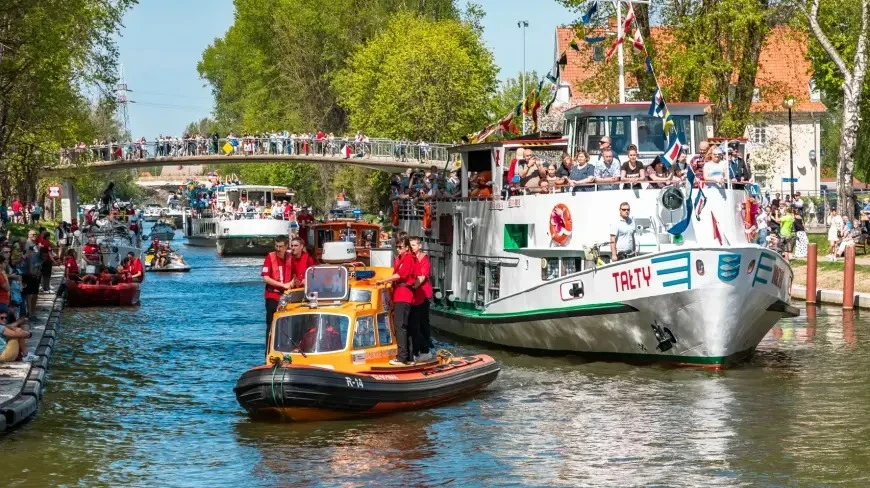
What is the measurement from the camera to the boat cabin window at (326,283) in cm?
2223

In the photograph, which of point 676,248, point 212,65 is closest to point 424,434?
point 676,248

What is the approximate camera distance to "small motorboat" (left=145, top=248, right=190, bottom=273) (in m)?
63.9

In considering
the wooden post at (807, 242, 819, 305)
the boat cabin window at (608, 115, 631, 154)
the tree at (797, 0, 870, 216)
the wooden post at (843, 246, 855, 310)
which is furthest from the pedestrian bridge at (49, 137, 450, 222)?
the boat cabin window at (608, 115, 631, 154)

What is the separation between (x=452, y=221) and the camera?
112 ft

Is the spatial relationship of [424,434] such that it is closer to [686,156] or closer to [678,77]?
[686,156]

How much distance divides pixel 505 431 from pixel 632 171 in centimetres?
801

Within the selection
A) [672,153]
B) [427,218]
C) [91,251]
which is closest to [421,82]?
[91,251]

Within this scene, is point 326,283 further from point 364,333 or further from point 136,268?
point 136,268

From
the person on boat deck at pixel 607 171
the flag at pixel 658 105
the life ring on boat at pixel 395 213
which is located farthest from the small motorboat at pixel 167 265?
the flag at pixel 658 105

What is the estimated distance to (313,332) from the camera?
2195 cm

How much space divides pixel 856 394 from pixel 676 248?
4145 millimetres

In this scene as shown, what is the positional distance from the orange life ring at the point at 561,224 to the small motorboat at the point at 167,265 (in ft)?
124

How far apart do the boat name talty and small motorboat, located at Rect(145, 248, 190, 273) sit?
40.1 m

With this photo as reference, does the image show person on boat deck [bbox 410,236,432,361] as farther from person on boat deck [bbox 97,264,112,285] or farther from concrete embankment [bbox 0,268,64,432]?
person on boat deck [bbox 97,264,112,285]
